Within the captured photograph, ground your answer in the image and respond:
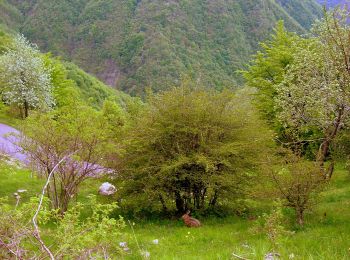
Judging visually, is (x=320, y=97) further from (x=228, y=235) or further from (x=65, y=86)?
(x=65, y=86)

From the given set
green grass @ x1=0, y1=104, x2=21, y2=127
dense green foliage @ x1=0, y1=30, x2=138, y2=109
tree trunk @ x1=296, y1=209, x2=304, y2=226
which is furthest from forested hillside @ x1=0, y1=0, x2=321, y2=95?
tree trunk @ x1=296, y1=209, x2=304, y2=226

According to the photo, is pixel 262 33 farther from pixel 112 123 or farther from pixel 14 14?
pixel 112 123

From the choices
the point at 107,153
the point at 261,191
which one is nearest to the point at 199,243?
the point at 261,191

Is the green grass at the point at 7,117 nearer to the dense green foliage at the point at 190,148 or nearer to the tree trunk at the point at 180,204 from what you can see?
the dense green foliage at the point at 190,148

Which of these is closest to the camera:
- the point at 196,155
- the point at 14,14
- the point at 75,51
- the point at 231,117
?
the point at 196,155

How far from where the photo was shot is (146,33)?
13525cm

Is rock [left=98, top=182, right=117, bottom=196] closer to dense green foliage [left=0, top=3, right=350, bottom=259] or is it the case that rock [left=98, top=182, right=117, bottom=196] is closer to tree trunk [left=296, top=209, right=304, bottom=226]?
→ dense green foliage [left=0, top=3, right=350, bottom=259]

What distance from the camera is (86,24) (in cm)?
15675

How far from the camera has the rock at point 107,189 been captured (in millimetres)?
15759

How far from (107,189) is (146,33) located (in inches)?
4865

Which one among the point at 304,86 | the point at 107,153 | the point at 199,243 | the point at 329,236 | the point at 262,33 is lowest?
the point at 199,243

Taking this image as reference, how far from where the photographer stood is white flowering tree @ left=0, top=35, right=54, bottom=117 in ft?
119

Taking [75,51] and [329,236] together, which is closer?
[329,236]

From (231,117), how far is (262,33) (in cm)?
13336
